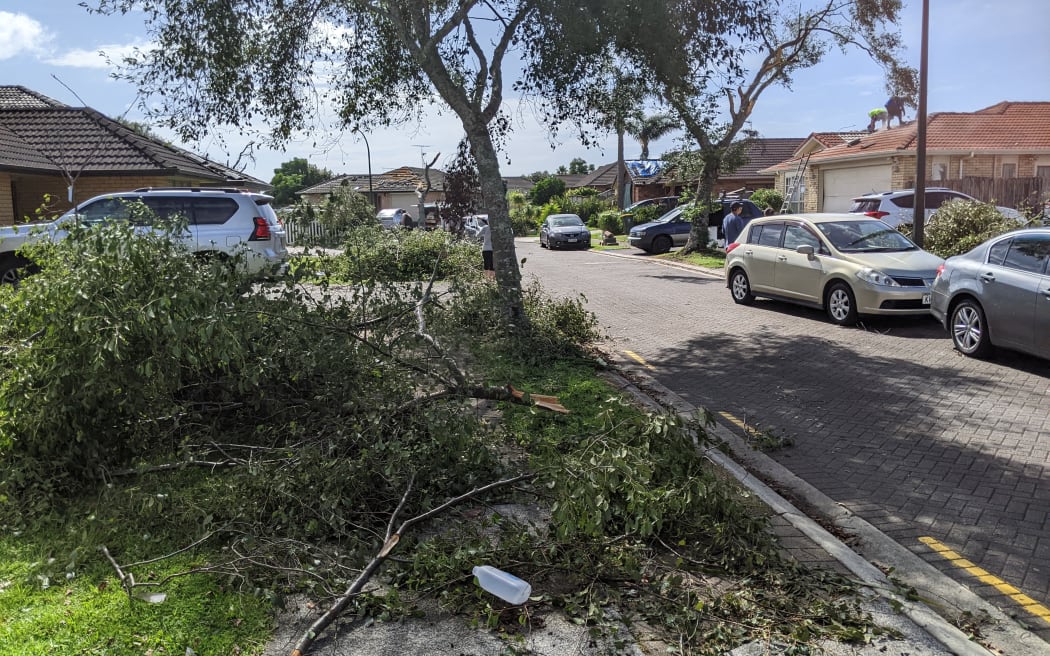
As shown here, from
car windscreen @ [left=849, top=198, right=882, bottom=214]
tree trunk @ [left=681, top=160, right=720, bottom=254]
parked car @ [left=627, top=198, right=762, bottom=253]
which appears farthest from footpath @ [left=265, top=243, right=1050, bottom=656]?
parked car @ [left=627, top=198, right=762, bottom=253]

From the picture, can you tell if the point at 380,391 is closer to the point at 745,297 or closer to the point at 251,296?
the point at 251,296

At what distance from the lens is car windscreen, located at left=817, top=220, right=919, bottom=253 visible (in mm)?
12844

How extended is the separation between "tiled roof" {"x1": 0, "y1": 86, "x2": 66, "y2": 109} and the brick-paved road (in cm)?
1747

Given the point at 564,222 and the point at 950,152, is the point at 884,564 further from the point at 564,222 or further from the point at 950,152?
the point at 564,222

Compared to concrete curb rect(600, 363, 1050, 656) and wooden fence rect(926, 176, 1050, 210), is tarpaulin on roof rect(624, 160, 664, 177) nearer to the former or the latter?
wooden fence rect(926, 176, 1050, 210)

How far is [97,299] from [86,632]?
2.18 m

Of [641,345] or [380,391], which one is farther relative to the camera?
[641,345]

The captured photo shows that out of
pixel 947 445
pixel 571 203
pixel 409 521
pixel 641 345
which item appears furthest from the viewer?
pixel 571 203

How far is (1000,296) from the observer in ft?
30.2

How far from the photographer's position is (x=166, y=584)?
4.07 m

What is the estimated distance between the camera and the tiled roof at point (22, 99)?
72.6 ft

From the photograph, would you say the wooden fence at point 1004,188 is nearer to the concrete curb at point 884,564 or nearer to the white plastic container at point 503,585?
the concrete curb at point 884,564

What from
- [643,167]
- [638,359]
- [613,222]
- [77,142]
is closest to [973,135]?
[613,222]

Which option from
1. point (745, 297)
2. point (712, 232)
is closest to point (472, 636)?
point (745, 297)
